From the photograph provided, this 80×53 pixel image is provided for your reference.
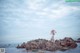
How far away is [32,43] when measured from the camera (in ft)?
10.4

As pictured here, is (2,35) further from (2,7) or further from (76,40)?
(76,40)

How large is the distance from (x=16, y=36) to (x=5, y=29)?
173mm

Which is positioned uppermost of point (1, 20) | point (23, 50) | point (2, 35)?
A: point (1, 20)

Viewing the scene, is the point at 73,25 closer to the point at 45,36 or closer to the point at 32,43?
the point at 45,36

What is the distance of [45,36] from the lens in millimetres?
3174

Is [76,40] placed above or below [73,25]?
below

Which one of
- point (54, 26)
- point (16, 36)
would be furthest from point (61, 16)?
point (16, 36)

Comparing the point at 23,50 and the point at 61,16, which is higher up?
the point at 61,16

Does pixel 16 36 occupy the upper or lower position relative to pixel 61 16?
lower

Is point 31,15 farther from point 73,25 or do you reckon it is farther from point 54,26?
point 73,25

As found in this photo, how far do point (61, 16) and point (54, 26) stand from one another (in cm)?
16

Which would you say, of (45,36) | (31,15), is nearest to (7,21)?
(31,15)

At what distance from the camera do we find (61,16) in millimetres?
3188

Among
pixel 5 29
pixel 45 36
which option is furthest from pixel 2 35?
pixel 45 36
